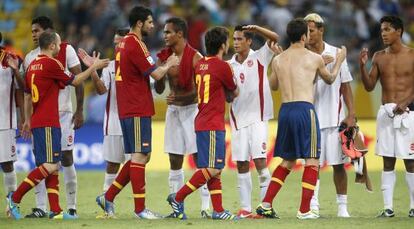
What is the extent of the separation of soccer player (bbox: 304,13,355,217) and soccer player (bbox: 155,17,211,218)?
1.54m

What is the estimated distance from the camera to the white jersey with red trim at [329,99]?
13516 mm

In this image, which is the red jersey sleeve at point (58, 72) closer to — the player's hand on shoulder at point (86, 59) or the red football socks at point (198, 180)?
the player's hand on shoulder at point (86, 59)

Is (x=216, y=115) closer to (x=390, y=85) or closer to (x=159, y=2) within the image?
(x=390, y=85)

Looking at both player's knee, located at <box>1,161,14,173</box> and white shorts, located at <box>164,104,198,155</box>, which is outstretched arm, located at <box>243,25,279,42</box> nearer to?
white shorts, located at <box>164,104,198,155</box>

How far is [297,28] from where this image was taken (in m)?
12.5

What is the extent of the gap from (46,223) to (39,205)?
122 centimetres

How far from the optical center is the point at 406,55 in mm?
13453

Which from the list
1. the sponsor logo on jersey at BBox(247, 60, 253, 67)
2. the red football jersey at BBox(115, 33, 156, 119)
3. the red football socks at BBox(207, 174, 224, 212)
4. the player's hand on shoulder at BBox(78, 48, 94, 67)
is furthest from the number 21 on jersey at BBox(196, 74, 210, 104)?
the player's hand on shoulder at BBox(78, 48, 94, 67)

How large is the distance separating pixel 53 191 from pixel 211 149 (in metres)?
2.10

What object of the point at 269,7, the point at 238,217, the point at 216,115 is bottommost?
the point at 238,217

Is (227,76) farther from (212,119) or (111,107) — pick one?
(111,107)

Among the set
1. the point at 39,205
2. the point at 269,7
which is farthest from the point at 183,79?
the point at 269,7

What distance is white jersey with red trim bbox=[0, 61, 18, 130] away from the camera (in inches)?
537

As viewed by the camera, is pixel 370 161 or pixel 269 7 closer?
pixel 370 161
